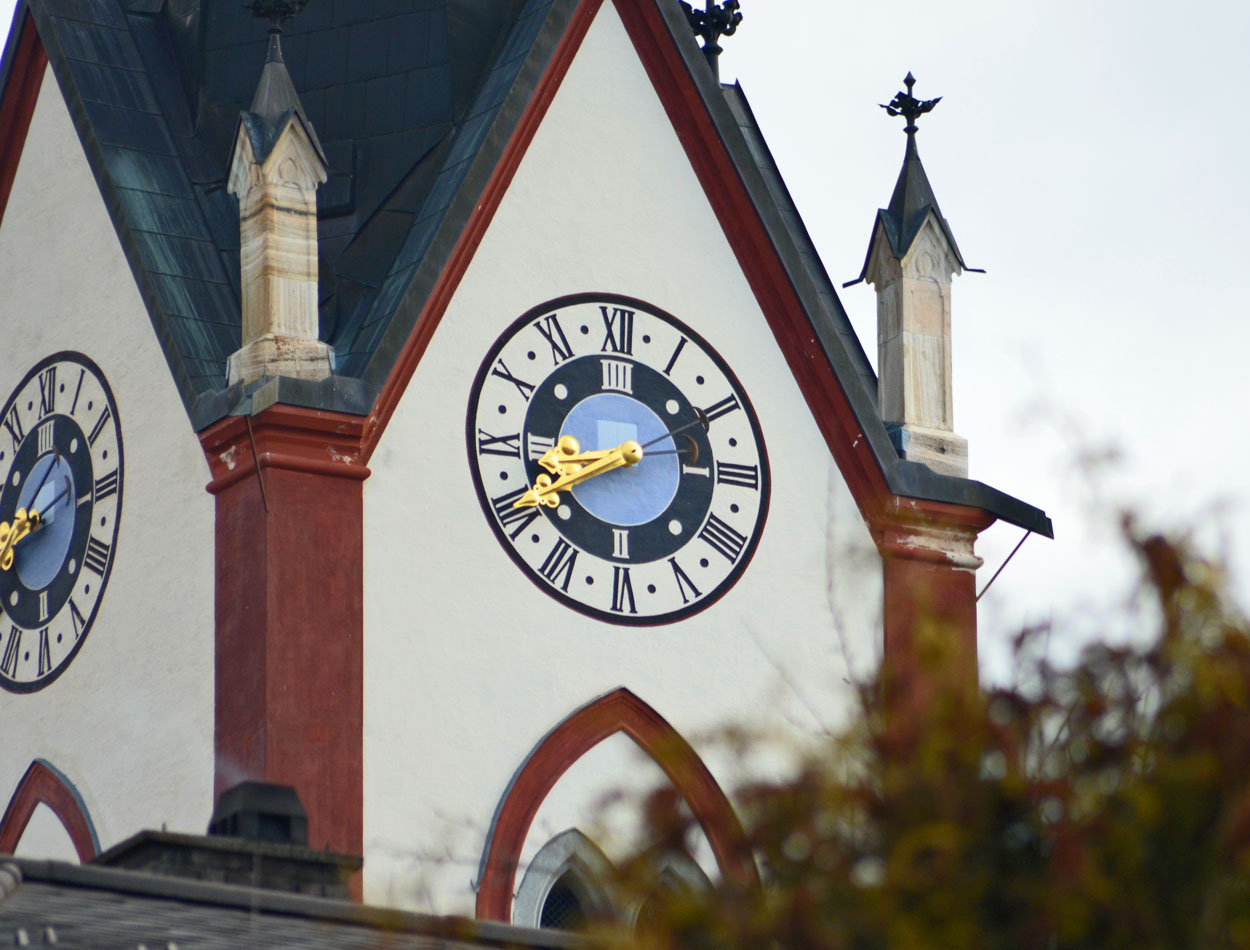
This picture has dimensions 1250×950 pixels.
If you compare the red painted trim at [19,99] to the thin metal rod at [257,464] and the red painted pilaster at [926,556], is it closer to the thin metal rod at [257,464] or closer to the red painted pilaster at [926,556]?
the thin metal rod at [257,464]

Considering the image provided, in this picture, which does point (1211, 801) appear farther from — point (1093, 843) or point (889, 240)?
point (889, 240)

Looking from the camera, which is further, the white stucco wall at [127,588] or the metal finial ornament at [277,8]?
the metal finial ornament at [277,8]

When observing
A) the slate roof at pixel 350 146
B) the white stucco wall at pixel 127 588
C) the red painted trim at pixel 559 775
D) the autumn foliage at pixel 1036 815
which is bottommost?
the autumn foliage at pixel 1036 815

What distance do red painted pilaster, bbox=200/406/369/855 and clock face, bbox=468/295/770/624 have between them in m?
1.08

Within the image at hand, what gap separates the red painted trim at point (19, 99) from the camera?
2867 centimetres

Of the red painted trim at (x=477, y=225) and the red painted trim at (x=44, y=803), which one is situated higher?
the red painted trim at (x=477, y=225)

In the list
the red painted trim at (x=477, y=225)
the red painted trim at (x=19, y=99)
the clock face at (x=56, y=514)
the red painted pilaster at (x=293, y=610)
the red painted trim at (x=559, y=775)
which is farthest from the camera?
the red painted trim at (x=19, y=99)

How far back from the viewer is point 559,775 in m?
25.3

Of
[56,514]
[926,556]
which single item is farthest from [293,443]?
[926,556]

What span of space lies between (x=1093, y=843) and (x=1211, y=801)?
1.45 feet

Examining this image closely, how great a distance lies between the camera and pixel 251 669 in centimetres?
2469

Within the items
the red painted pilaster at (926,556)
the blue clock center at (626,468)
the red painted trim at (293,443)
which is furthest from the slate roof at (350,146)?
the blue clock center at (626,468)

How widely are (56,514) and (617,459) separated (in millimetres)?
3997

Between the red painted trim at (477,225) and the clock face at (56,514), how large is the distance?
84.1 inches
